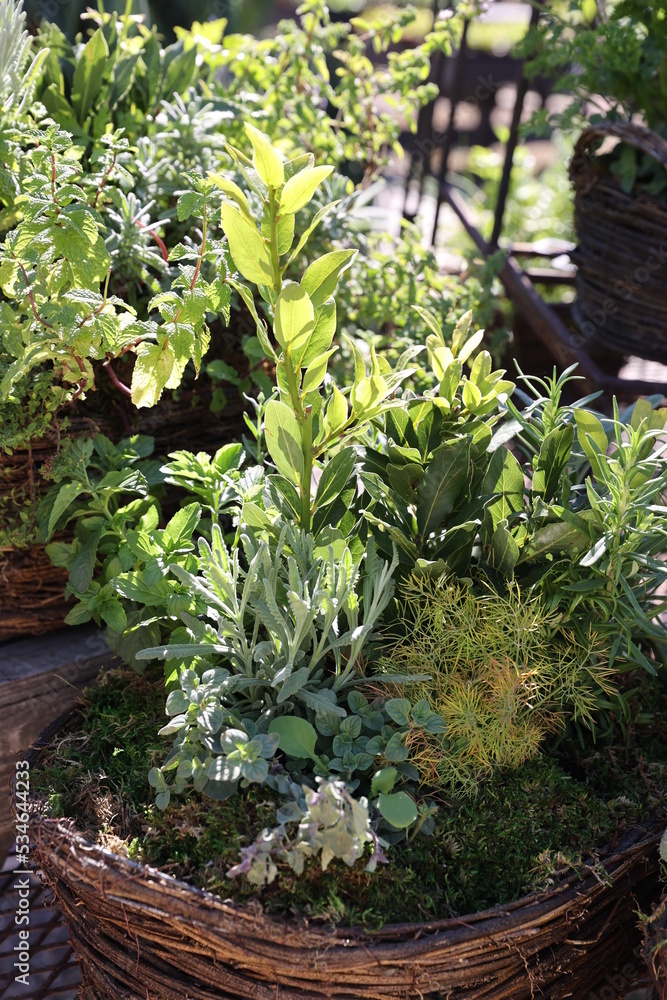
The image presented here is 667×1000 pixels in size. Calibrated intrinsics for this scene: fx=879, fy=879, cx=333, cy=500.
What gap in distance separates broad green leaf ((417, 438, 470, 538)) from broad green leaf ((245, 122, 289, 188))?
0.91 ft

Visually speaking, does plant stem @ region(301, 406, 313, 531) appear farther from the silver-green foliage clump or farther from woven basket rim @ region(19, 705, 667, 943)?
woven basket rim @ region(19, 705, 667, 943)

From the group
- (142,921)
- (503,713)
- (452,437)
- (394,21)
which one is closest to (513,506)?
(452,437)

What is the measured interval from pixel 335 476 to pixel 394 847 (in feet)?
1.09

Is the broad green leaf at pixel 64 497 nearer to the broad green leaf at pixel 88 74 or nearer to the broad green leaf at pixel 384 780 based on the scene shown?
the broad green leaf at pixel 384 780

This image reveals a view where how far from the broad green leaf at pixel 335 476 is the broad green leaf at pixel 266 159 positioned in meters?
0.25

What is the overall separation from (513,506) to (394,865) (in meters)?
0.37

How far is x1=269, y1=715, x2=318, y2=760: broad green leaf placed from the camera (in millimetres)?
750

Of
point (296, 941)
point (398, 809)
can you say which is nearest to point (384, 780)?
point (398, 809)

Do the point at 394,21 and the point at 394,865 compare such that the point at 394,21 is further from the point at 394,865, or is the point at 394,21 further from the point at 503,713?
the point at 394,865

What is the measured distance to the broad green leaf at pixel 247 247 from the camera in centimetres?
70

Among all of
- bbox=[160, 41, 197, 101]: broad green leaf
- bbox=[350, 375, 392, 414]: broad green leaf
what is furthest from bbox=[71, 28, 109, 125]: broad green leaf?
bbox=[350, 375, 392, 414]: broad green leaf

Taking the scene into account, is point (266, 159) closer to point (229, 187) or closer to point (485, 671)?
point (229, 187)

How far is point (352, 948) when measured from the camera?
0.67 meters

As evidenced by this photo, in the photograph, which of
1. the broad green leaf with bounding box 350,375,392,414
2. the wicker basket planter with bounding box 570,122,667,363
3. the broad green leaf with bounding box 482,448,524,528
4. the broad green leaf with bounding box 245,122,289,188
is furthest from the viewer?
the wicker basket planter with bounding box 570,122,667,363
